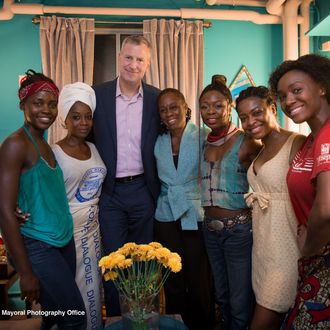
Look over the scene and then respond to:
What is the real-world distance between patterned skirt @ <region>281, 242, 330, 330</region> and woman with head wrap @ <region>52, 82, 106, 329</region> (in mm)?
1068

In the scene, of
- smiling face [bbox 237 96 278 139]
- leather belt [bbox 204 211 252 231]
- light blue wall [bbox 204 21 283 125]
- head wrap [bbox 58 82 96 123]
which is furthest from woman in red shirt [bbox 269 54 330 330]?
light blue wall [bbox 204 21 283 125]

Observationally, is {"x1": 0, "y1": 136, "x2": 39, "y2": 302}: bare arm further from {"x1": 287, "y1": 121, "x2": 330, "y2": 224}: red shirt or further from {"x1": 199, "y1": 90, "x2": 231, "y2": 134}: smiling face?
{"x1": 287, "y1": 121, "x2": 330, "y2": 224}: red shirt

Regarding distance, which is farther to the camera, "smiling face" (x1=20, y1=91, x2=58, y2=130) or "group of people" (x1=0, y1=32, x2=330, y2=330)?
"smiling face" (x1=20, y1=91, x2=58, y2=130)

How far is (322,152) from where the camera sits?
1211mm

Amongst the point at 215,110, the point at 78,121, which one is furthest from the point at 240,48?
the point at 78,121

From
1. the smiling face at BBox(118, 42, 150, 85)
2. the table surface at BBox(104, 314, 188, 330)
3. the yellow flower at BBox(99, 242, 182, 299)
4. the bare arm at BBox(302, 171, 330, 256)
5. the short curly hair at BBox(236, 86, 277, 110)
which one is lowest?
the table surface at BBox(104, 314, 188, 330)

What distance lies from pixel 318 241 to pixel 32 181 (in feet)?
3.79

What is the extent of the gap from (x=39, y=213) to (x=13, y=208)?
123 millimetres

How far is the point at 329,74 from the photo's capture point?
1.41 meters

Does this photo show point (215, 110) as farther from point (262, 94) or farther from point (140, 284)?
point (140, 284)

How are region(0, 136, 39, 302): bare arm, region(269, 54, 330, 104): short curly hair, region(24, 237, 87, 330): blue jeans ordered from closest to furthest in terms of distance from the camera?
region(269, 54, 330, 104): short curly hair, region(0, 136, 39, 302): bare arm, region(24, 237, 87, 330): blue jeans

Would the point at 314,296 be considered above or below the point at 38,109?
below

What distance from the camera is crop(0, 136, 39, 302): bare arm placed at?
1529mm

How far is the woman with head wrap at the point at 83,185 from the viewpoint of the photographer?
1.96 m
